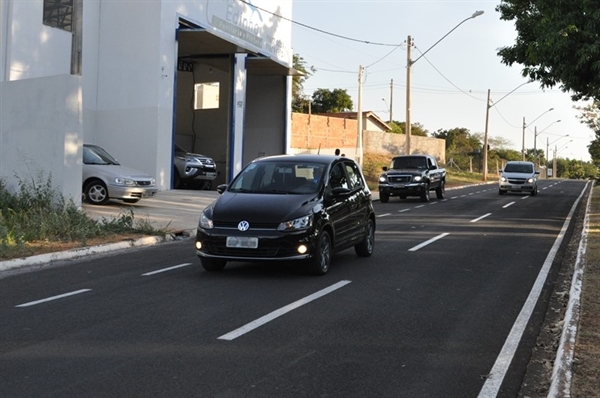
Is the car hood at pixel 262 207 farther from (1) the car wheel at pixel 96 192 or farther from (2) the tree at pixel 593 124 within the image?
(2) the tree at pixel 593 124

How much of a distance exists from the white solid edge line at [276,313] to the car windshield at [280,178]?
5.49ft

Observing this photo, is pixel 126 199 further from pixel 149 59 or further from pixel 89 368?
pixel 89 368

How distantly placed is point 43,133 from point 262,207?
8130 mm

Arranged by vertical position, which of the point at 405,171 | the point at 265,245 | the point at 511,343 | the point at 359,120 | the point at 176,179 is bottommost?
the point at 511,343

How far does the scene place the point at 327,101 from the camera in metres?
77.9

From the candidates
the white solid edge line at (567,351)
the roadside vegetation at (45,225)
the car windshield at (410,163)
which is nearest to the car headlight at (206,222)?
the roadside vegetation at (45,225)

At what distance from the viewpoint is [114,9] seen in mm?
26156

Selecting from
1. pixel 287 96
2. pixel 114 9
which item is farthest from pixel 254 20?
pixel 114 9

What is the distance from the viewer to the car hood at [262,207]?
9.83 meters

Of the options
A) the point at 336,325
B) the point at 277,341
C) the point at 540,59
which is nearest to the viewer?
the point at 277,341

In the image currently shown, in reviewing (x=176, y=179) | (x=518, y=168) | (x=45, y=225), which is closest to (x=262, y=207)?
(x=45, y=225)

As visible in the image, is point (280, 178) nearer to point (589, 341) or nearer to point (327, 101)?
point (589, 341)

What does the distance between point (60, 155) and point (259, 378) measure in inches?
457

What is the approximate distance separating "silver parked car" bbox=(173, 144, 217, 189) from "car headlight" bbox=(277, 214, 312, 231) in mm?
19663
